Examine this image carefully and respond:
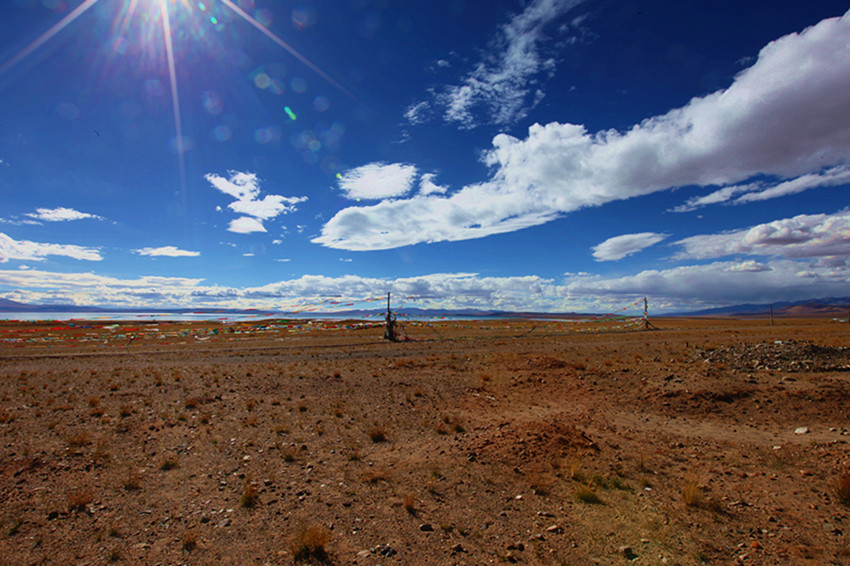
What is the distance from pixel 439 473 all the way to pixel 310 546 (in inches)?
145

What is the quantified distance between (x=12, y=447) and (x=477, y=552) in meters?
13.5

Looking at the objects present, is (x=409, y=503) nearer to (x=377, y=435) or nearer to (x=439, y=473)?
(x=439, y=473)

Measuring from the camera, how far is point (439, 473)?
8711mm

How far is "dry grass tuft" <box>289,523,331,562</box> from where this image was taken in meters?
5.69

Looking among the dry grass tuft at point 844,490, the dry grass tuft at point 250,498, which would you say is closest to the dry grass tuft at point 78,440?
the dry grass tuft at point 250,498

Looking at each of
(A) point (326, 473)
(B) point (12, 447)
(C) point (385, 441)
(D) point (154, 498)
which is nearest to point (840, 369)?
(C) point (385, 441)

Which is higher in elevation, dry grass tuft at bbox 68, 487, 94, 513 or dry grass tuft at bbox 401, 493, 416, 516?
dry grass tuft at bbox 68, 487, 94, 513

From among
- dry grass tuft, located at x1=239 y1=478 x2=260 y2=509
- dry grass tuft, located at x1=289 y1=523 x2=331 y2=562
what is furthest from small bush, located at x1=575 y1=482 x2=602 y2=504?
dry grass tuft, located at x1=239 y1=478 x2=260 y2=509

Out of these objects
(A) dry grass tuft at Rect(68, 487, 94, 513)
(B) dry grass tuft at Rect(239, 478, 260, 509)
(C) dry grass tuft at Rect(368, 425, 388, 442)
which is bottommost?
(C) dry grass tuft at Rect(368, 425, 388, 442)

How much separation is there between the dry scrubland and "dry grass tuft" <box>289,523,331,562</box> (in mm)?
33

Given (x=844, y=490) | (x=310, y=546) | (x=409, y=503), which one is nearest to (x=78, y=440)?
(x=310, y=546)

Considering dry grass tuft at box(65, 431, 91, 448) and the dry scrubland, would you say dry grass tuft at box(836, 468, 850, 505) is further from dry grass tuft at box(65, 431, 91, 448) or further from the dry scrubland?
dry grass tuft at box(65, 431, 91, 448)

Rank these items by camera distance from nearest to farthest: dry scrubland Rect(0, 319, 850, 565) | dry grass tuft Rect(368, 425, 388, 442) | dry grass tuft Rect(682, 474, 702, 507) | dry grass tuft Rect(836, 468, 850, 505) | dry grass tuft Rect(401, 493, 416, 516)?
dry scrubland Rect(0, 319, 850, 565), dry grass tuft Rect(836, 468, 850, 505), dry grass tuft Rect(682, 474, 702, 507), dry grass tuft Rect(401, 493, 416, 516), dry grass tuft Rect(368, 425, 388, 442)

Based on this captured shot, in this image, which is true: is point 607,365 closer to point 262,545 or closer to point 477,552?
point 477,552
